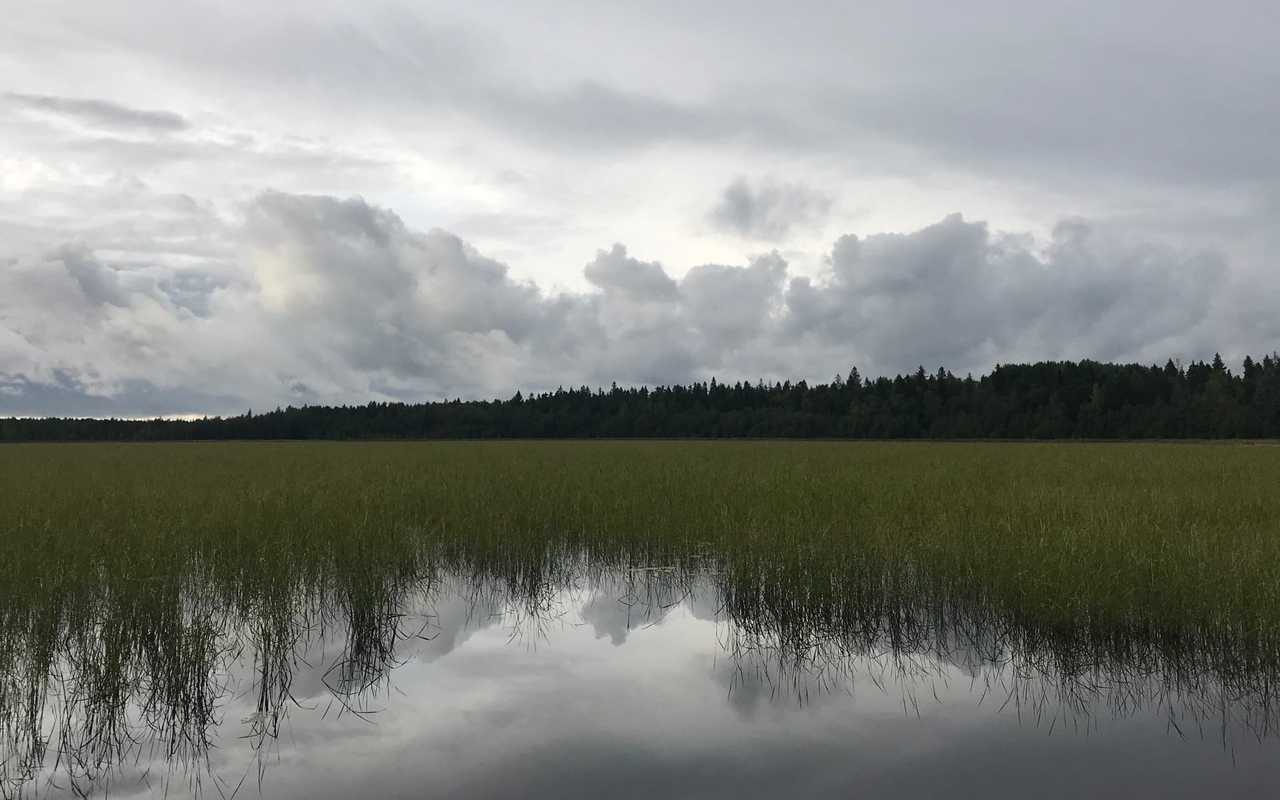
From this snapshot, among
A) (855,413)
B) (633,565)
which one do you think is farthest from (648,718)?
(855,413)

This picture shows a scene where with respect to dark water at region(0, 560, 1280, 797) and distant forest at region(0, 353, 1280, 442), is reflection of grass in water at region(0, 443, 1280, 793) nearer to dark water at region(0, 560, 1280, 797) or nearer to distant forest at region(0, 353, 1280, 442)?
dark water at region(0, 560, 1280, 797)

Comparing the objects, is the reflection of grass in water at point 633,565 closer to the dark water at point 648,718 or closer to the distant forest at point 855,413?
the dark water at point 648,718

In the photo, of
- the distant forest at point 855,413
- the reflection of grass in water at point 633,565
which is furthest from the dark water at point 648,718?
the distant forest at point 855,413

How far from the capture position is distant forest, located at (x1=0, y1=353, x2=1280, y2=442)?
85.1 metres

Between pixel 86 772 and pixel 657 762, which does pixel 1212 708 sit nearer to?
pixel 657 762

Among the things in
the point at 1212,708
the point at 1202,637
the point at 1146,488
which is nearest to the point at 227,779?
the point at 1212,708

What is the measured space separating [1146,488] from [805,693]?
1531cm

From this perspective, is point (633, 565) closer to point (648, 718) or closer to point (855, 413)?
point (648, 718)

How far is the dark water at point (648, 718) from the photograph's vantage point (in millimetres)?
4664

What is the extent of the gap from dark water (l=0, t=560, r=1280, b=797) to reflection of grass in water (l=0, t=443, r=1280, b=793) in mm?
57

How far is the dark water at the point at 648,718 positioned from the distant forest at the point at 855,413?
8942cm

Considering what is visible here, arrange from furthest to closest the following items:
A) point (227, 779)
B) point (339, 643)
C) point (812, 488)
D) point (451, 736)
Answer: point (812, 488) → point (339, 643) → point (451, 736) → point (227, 779)

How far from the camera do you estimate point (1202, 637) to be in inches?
264

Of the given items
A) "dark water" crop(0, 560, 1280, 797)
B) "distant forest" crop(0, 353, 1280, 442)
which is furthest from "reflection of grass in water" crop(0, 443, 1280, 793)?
"distant forest" crop(0, 353, 1280, 442)
